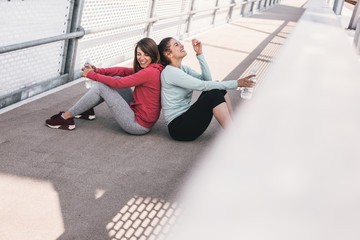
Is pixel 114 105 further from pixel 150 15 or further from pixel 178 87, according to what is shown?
pixel 150 15

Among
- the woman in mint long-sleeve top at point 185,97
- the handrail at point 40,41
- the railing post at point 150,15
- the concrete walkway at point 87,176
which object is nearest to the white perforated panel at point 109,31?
the railing post at point 150,15

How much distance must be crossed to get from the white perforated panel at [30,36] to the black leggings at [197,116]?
6.31ft

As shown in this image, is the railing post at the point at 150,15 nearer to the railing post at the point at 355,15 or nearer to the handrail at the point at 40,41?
the handrail at the point at 40,41

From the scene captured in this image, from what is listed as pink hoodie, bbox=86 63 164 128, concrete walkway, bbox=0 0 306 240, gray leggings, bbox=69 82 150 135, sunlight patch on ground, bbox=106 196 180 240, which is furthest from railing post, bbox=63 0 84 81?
sunlight patch on ground, bbox=106 196 180 240

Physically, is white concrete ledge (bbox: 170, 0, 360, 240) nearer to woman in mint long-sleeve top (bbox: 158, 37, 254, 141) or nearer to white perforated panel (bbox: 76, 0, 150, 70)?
woman in mint long-sleeve top (bbox: 158, 37, 254, 141)

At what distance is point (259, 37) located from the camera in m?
11.7

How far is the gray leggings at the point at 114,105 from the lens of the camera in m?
3.75

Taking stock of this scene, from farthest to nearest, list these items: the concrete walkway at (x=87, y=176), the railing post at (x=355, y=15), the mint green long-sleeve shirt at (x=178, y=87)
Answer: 1. the railing post at (x=355, y=15)
2. the mint green long-sleeve shirt at (x=178, y=87)
3. the concrete walkway at (x=87, y=176)

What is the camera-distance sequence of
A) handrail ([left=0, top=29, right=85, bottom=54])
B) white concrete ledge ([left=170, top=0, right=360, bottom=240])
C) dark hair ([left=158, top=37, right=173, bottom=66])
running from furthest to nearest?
handrail ([left=0, top=29, right=85, bottom=54]) < dark hair ([left=158, top=37, right=173, bottom=66]) < white concrete ledge ([left=170, top=0, right=360, bottom=240])

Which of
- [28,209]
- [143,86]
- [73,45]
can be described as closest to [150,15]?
[73,45]

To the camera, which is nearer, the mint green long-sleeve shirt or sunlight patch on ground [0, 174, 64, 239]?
sunlight patch on ground [0, 174, 64, 239]

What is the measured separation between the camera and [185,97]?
3.83 meters

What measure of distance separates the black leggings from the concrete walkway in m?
0.14

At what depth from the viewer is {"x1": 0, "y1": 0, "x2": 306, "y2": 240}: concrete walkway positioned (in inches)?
97.0
